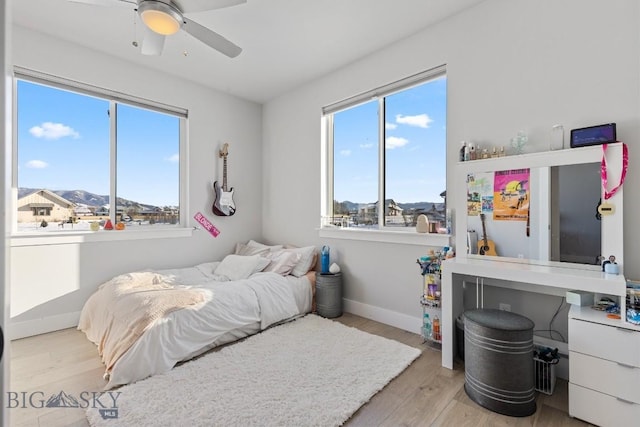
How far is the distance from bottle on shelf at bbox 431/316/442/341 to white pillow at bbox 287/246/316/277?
1.47 meters

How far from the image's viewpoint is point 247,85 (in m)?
3.82

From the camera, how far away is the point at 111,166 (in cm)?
330

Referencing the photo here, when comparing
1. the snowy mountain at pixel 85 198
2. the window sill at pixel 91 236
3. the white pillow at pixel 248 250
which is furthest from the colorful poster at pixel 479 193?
the snowy mountain at pixel 85 198

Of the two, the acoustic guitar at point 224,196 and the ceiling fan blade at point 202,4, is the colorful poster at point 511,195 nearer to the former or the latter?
the ceiling fan blade at point 202,4

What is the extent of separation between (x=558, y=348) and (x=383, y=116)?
7.92ft

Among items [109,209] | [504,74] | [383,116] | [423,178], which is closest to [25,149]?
[109,209]

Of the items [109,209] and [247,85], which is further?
[247,85]

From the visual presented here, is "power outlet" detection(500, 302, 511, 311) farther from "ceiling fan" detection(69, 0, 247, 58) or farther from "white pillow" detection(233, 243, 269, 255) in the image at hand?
"ceiling fan" detection(69, 0, 247, 58)

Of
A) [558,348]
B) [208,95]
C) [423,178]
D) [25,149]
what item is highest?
[208,95]

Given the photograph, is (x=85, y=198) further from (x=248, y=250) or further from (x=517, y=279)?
(x=517, y=279)

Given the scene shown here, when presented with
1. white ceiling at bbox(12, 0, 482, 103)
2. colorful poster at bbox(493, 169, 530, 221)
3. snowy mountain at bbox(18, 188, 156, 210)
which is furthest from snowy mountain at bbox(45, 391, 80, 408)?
colorful poster at bbox(493, 169, 530, 221)

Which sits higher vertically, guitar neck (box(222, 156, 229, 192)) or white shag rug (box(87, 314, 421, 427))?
guitar neck (box(222, 156, 229, 192))

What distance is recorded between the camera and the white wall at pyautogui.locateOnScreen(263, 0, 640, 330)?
6.06 ft

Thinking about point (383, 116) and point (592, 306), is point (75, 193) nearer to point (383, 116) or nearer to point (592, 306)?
point (383, 116)
